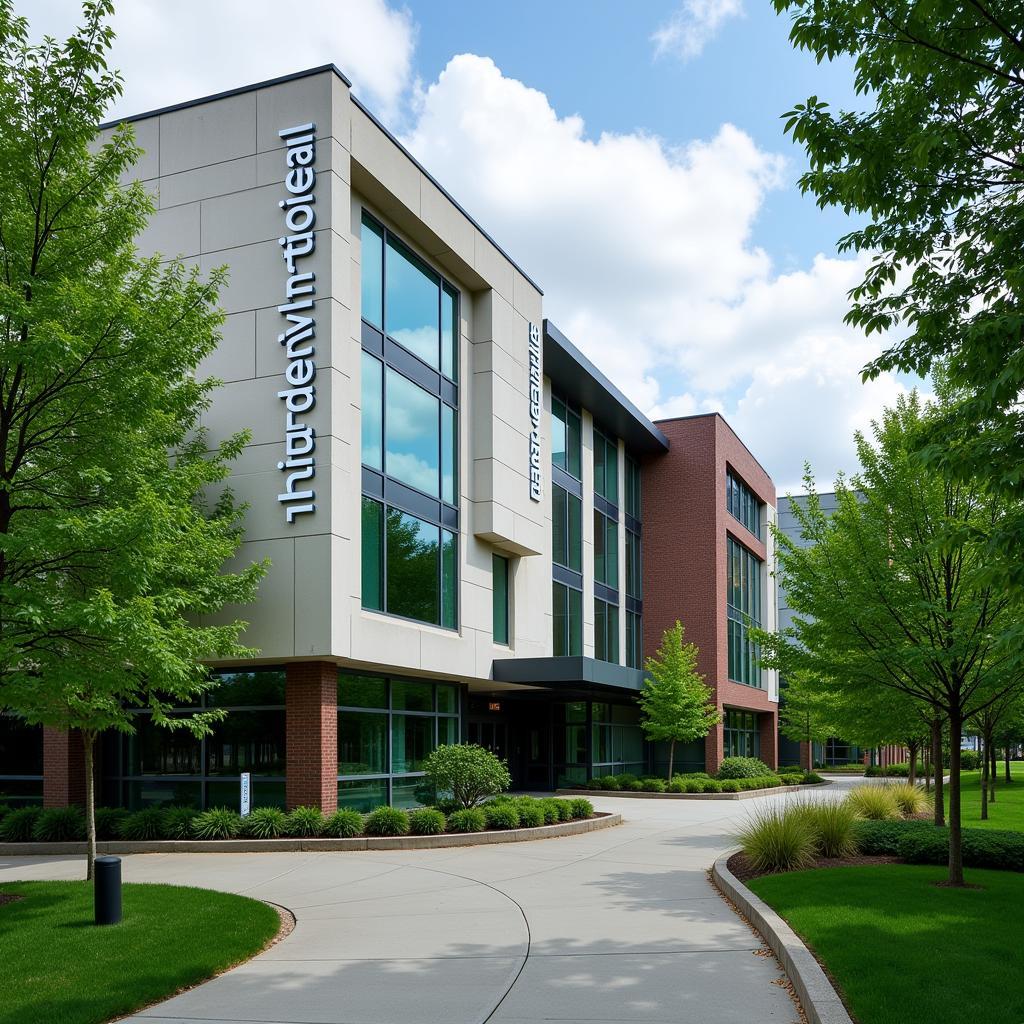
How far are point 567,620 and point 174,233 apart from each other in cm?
1899

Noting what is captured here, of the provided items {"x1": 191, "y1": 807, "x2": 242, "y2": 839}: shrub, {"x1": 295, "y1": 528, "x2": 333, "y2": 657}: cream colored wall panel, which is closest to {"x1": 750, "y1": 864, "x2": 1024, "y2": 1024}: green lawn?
{"x1": 295, "y1": 528, "x2": 333, "y2": 657}: cream colored wall panel

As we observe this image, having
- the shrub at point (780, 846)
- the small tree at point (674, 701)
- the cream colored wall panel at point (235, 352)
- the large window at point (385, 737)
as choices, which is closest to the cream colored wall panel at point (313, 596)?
the large window at point (385, 737)

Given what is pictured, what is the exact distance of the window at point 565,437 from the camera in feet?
120

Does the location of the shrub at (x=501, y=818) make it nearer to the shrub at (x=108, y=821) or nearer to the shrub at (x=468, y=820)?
the shrub at (x=468, y=820)

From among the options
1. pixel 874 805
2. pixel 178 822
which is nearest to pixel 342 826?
pixel 178 822

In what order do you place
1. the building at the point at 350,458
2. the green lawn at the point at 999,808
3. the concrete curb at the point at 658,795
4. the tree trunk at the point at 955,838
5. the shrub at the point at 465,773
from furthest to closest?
the concrete curb at the point at 658,795
the green lawn at the point at 999,808
the shrub at the point at 465,773
the building at the point at 350,458
the tree trunk at the point at 955,838

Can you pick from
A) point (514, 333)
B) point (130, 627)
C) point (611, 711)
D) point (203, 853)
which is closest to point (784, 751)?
point (611, 711)

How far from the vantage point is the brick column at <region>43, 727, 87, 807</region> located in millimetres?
22391

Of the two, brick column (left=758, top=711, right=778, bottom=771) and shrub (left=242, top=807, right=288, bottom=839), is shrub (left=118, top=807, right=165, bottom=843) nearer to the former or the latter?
shrub (left=242, top=807, right=288, bottom=839)

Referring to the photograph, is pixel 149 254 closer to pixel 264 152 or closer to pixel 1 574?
pixel 264 152

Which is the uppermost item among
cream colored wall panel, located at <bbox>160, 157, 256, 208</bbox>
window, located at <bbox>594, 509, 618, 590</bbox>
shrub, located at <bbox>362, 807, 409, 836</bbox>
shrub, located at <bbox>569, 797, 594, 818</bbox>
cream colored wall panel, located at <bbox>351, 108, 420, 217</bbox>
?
cream colored wall panel, located at <bbox>351, 108, 420, 217</bbox>

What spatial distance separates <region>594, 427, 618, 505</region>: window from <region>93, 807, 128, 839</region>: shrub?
23.2m

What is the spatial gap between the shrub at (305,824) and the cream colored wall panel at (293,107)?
514 inches

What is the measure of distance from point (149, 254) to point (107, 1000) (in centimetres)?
1790
